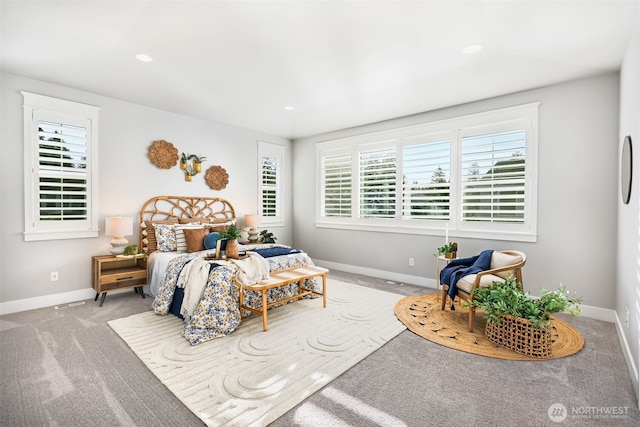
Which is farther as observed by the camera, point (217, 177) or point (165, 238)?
point (217, 177)

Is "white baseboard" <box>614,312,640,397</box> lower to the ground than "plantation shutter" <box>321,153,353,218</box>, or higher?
lower

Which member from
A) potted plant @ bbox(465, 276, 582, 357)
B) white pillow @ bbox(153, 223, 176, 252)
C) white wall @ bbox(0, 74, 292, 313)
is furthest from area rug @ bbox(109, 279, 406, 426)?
white wall @ bbox(0, 74, 292, 313)

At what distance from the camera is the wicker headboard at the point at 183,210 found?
458 centimetres

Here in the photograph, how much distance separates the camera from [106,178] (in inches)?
167

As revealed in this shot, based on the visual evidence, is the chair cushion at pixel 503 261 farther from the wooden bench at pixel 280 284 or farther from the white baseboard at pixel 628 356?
the wooden bench at pixel 280 284

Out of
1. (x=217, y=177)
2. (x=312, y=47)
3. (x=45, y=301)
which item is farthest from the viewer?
(x=217, y=177)

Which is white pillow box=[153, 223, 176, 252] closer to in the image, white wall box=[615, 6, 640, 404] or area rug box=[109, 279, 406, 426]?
area rug box=[109, 279, 406, 426]

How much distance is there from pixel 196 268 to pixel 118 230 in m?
1.55

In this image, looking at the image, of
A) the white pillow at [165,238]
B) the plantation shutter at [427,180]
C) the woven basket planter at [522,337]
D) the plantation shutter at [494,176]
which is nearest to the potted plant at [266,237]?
the white pillow at [165,238]

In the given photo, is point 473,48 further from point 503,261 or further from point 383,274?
point 383,274

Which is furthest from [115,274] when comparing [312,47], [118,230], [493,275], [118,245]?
[493,275]

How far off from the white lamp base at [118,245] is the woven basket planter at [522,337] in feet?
14.8

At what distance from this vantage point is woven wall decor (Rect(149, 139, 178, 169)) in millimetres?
4652

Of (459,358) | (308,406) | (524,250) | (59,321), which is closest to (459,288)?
(459,358)
